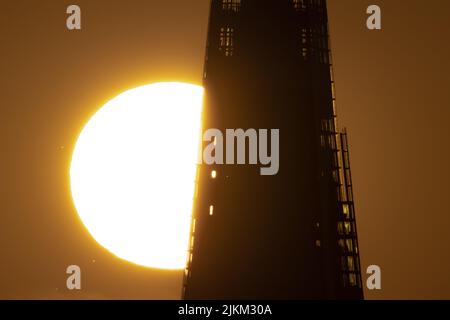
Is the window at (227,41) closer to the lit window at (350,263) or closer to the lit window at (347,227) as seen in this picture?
the lit window at (347,227)

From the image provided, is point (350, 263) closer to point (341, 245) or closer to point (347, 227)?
point (341, 245)

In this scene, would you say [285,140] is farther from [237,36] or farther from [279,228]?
[237,36]

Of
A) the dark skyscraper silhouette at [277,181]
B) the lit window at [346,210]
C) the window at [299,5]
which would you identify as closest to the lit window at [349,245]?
the dark skyscraper silhouette at [277,181]
